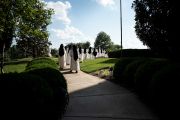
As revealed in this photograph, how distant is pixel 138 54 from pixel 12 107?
21021 millimetres

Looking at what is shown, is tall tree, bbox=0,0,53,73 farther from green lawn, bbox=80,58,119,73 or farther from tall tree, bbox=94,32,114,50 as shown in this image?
tall tree, bbox=94,32,114,50

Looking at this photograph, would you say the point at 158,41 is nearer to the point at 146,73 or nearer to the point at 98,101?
the point at 146,73

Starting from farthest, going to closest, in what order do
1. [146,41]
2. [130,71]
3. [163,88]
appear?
[130,71], [146,41], [163,88]

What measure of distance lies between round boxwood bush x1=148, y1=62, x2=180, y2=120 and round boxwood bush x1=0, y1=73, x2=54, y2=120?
91.7 inches

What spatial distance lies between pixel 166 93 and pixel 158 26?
223 cm

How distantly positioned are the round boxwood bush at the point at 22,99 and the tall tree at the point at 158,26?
12.2 ft

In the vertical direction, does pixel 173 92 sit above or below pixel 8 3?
below

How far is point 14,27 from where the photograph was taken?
7.66 m

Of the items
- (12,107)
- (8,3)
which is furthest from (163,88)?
(8,3)

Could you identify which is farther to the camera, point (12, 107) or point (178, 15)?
point (178, 15)

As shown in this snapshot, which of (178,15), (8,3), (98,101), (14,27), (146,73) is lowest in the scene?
(98,101)

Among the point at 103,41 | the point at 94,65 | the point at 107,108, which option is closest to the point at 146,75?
the point at 107,108

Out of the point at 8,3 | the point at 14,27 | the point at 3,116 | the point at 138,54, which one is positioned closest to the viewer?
the point at 3,116

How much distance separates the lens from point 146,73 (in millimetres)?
3291
